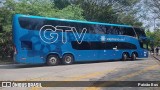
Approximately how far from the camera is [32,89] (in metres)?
9.99

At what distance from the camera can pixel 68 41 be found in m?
23.1

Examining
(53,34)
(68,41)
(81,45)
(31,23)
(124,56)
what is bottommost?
(124,56)

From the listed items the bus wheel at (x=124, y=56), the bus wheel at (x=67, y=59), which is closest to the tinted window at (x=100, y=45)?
the bus wheel at (x=124, y=56)

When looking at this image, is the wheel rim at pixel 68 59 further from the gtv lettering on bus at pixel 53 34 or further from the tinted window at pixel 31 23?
the tinted window at pixel 31 23

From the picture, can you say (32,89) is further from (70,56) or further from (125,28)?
(125,28)

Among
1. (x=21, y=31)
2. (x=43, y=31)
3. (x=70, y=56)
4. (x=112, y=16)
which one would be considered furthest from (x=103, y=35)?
(x=112, y=16)

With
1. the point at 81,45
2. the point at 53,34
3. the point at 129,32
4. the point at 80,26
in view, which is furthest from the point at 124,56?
the point at 53,34

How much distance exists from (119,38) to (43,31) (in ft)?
27.8

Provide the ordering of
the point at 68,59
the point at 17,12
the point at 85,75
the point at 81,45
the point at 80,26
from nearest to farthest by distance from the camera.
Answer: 1. the point at 85,75
2. the point at 68,59
3. the point at 80,26
4. the point at 81,45
5. the point at 17,12

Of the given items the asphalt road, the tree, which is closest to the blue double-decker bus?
the asphalt road

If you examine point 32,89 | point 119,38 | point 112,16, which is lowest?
point 32,89

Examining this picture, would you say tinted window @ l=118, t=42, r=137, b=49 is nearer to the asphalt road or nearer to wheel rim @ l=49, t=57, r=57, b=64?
wheel rim @ l=49, t=57, r=57, b=64

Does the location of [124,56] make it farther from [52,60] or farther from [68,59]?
[52,60]

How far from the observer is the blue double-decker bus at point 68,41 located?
67.2 feet
